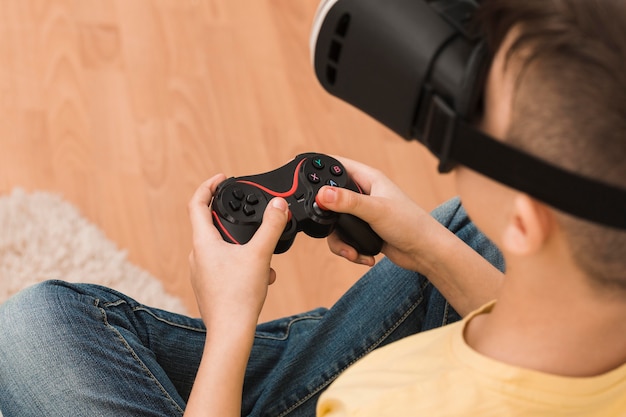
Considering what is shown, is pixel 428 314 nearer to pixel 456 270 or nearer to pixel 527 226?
pixel 456 270

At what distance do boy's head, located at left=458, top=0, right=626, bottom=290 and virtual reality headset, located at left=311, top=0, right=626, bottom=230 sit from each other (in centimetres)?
1

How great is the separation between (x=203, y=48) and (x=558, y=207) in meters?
1.39

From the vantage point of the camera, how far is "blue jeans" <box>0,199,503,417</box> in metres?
0.90

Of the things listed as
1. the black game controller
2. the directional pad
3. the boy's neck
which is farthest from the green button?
the boy's neck

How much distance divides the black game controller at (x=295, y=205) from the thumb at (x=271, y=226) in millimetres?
24

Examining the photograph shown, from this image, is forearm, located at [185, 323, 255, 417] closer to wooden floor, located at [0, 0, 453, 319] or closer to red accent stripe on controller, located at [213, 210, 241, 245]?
red accent stripe on controller, located at [213, 210, 241, 245]

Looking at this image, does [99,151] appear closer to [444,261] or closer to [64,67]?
[64,67]

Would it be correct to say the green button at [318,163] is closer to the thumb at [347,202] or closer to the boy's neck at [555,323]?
the thumb at [347,202]

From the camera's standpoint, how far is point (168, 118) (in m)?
1.71

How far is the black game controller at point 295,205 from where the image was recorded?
90 cm

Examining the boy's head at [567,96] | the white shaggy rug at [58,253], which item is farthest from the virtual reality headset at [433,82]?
the white shaggy rug at [58,253]

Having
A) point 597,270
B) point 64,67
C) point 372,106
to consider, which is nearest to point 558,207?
point 597,270

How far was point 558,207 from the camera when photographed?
57cm

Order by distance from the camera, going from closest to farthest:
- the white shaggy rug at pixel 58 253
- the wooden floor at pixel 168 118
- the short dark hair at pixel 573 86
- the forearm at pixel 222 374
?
the short dark hair at pixel 573 86
the forearm at pixel 222 374
the white shaggy rug at pixel 58 253
the wooden floor at pixel 168 118
